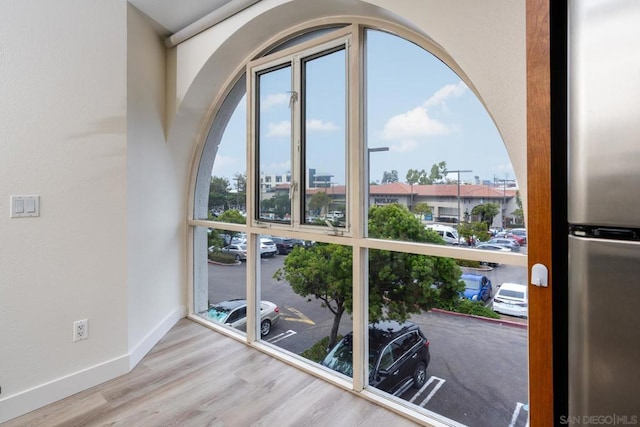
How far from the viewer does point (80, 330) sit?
2119 mm

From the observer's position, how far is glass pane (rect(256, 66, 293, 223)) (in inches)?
100.0

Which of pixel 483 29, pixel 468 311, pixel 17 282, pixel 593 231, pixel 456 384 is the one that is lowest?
pixel 456 384

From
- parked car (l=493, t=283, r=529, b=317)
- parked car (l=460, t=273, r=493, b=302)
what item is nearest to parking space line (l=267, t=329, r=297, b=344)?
parked car (l=460, t=273, r=493, b=302)

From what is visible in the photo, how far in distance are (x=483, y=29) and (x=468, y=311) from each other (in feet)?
4.56

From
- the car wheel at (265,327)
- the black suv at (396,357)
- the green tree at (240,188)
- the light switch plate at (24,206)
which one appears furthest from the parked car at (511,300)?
the light switch plate at (24,206)

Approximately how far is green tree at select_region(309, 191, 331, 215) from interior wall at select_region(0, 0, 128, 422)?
134cm

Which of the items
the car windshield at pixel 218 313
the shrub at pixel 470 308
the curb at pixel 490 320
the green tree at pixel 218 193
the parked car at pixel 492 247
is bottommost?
the car windshield at pixel 218 313

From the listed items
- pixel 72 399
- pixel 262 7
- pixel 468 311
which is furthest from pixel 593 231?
pixel 72 399

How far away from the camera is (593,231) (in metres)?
0.66

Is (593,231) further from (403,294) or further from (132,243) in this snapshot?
(132,243)

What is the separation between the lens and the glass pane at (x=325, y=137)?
2205 millimetres

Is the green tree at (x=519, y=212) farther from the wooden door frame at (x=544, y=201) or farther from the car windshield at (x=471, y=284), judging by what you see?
the wooden door frame at (x=544, y=201)

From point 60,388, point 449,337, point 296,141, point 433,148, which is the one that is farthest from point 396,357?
point 60,388

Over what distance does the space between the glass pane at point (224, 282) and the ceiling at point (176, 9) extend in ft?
5.91
